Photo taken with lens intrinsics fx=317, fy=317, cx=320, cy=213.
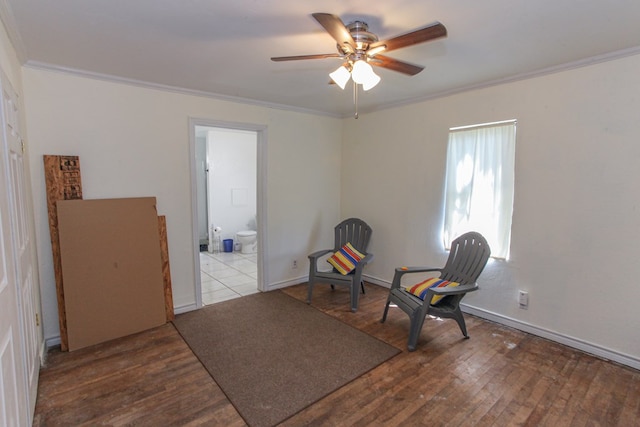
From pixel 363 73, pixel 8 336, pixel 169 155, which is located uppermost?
pixel 363 73

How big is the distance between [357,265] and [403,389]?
155 cm

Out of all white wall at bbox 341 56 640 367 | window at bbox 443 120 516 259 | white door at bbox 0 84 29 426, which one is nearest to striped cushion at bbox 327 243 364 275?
white wall at bbox 341 56 640 367

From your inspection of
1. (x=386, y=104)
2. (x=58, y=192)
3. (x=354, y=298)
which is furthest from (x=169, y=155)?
(x=386, y=104)

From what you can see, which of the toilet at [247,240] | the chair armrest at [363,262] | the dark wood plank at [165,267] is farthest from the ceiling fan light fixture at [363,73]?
the toilet at [247,240]

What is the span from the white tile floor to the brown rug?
387 millimetres

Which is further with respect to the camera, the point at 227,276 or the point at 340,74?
the point at 227,276

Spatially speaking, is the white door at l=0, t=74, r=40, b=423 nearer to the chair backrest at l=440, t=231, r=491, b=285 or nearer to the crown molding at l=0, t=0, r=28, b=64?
the crown molding at l=0, t=0, r=28, b=64

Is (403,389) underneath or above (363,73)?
underneath

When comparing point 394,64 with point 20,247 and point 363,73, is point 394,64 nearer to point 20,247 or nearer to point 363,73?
point 363,73

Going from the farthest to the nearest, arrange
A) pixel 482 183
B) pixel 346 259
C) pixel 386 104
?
pixel 386 104
pixel 346 259
pixel 482 183

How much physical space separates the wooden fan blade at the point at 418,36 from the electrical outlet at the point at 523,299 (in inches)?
101

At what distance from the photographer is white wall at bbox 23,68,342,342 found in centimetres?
267

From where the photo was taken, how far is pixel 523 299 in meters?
3.02

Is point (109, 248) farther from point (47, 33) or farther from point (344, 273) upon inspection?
point (344, 273)
